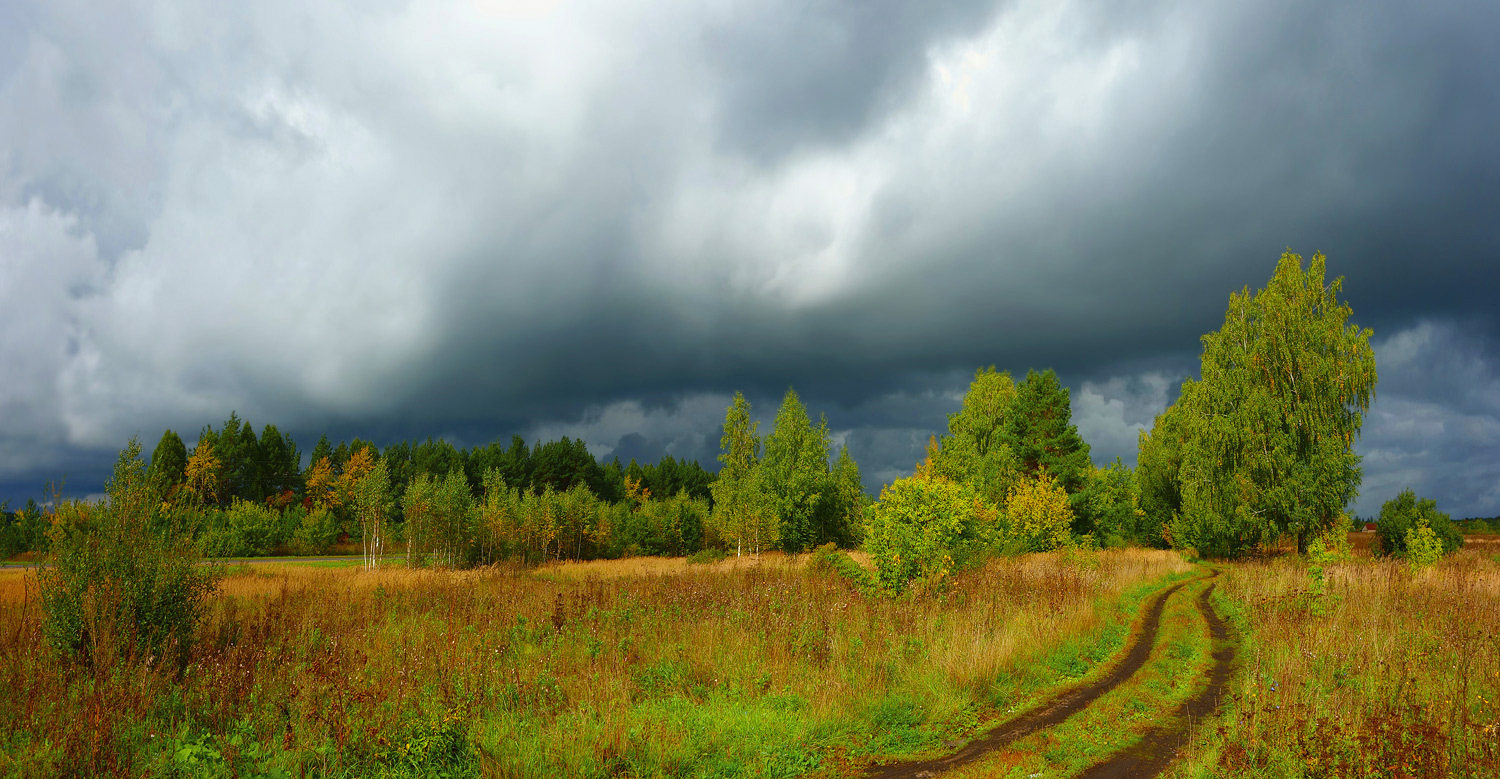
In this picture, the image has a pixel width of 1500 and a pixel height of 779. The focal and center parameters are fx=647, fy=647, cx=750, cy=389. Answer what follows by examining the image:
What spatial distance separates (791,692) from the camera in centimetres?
871

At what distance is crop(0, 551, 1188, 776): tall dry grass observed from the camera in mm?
6609

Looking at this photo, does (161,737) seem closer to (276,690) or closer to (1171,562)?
(276,690)

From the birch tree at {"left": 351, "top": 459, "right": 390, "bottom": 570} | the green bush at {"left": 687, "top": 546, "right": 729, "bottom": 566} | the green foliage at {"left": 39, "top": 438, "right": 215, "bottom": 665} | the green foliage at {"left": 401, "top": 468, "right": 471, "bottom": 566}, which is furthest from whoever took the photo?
the green foliage at {"left": 401, "top": 468, "right": 471, "bottom": 566}

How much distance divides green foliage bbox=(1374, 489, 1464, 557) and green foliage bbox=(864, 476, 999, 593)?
25677 mm

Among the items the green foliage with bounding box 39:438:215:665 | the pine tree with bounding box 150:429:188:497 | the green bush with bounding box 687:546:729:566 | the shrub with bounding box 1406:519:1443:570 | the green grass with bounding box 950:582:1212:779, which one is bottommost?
the green bush with bounding box 687:546:729:566

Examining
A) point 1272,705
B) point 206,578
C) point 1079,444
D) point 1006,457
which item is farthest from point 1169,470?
point 206,578

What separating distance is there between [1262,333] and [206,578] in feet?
135

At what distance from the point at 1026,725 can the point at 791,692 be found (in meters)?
2.95

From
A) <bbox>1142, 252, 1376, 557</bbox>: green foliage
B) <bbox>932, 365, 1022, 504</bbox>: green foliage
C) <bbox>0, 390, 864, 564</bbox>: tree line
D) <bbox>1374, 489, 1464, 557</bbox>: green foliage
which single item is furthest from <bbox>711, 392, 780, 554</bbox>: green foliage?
<bbox>1374, 489, 1464, 557</bbox>: green foliage

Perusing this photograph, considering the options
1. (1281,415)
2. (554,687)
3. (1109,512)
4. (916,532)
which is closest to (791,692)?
(554,687)

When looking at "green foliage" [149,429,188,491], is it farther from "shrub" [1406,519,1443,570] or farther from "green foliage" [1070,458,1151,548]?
"shrub" [1406,519,1443,570]

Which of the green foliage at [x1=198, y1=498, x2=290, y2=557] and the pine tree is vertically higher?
the pine tree

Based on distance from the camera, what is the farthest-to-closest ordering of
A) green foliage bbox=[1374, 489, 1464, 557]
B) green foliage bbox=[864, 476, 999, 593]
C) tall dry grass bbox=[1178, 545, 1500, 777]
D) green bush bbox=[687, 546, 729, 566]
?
green bush bbox=[687, 546, 729, 566]
green foliage bbox=[1374, 489, 1464, 557]
green foliage bbox=[864, 476, 999, 593]
tall dry grass bbox=[1178, 545, 1500, 777]

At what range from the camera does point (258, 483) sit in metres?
81.2
